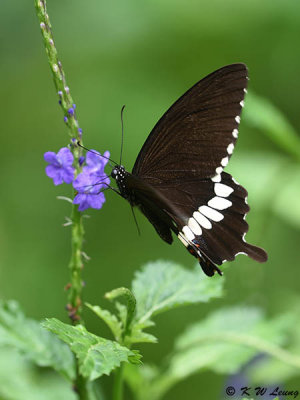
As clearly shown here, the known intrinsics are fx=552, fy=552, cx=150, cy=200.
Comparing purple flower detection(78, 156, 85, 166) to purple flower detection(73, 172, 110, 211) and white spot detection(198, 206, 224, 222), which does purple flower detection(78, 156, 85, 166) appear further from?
white spot detection(198, 206, 224, 222)

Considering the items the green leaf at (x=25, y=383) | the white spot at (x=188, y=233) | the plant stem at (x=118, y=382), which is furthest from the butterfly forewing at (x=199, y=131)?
the green leaf at (x=25, y=383)

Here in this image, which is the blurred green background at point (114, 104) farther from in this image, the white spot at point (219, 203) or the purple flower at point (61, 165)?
the purple flower at point (61, 165)

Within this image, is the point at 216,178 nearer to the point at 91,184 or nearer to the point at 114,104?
the point at 91,184

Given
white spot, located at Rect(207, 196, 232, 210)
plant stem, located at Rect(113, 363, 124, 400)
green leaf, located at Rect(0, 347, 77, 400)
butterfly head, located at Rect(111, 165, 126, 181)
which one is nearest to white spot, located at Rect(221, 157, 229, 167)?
white spot, located at Rect(207, 196, 232, 210)

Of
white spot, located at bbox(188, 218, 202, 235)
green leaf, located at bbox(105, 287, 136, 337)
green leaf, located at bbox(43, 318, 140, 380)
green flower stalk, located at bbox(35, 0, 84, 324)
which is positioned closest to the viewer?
green leaf, located at bbox(43, 318, 140, 380)

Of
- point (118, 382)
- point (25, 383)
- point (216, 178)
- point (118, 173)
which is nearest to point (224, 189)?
point (216, 178)

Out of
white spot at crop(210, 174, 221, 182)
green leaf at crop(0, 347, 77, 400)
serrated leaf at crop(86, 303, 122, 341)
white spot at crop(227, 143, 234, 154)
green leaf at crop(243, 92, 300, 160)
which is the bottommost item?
green leaf at crop(0, 347, 77, 400)
